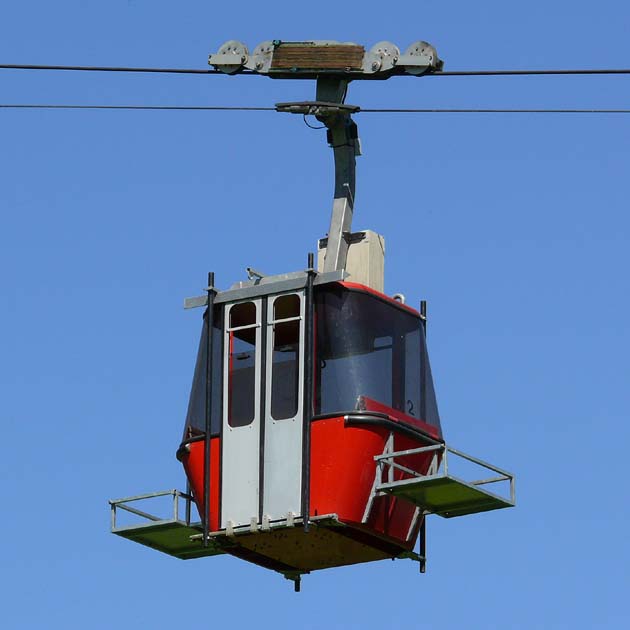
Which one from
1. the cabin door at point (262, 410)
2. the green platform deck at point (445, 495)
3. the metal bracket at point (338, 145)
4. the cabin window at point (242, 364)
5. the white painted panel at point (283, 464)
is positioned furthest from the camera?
the metal bracket at point (338, 145)

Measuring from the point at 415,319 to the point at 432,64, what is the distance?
388cm

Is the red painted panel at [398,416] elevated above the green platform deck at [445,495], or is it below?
above

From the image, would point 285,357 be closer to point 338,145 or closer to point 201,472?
point 201,472

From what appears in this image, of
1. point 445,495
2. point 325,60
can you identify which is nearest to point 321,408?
point 445,495

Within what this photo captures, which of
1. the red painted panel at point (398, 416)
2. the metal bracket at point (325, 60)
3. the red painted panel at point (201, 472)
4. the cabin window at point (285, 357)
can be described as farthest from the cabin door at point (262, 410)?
the metal bracket at point (325, 60)

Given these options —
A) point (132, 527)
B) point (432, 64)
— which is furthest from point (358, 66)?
point (132, 527)

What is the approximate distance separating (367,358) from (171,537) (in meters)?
4.21

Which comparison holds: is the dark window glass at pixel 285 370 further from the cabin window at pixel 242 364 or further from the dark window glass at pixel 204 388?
the dark window glass at pixel 204 388

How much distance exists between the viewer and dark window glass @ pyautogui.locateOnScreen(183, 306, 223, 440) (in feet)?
169

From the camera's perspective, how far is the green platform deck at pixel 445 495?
49.5 metres

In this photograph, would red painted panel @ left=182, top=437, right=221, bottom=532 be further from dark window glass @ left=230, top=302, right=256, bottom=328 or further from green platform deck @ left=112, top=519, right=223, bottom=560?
dark window glass @ left=230, top=302, right=256, bottom=328

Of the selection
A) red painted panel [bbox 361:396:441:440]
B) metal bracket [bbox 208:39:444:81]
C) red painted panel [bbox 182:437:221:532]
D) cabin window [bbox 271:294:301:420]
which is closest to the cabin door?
cabin window [bbox 271:294:301:420]

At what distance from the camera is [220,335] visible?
170ft

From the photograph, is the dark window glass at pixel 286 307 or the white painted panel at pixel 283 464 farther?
the dark window glass at pixel 286 307
